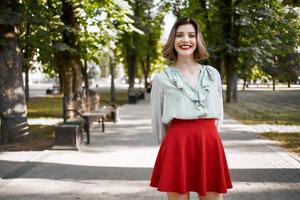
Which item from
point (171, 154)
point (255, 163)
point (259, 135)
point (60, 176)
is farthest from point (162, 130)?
point (259, 135)

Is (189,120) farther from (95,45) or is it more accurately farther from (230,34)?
(230,34)

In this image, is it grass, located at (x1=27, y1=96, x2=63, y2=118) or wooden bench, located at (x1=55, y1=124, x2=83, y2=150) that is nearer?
wooden bench, located at (x1=55, y1=124, x2=83, y2=150)

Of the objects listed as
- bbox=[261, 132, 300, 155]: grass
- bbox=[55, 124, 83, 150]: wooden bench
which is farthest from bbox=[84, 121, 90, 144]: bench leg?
bbox=[261, 132, 300, 155]: grass

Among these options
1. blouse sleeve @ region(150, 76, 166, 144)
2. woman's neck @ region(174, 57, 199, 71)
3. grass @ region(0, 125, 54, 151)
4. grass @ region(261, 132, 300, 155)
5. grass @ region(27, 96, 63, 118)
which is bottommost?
grass @ region(261, 132, 300, 155)

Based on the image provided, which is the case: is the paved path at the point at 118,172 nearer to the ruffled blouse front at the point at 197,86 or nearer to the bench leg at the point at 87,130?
the bench leg at the point at 87,130

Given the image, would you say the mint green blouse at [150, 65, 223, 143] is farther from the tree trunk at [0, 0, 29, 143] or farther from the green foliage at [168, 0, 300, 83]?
the green foliage at [168, 0, 300, 83]

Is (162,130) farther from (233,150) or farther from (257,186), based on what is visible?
(233,150)

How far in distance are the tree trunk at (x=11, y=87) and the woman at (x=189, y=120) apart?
906 centimetres

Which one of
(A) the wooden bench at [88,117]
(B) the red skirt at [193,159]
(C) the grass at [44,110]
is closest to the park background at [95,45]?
(C) the grass at [44,110]

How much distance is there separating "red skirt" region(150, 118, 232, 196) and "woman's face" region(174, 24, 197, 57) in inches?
20.6

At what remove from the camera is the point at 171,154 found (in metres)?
3.75

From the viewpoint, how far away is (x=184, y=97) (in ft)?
12.2

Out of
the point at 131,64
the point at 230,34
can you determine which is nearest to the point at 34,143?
the point at 230,34

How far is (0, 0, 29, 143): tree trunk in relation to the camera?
1223cm
